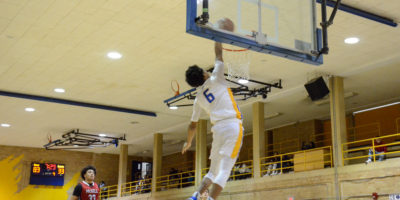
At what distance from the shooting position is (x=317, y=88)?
17859mm

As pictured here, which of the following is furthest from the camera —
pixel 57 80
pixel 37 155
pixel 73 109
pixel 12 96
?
pixel 37 155

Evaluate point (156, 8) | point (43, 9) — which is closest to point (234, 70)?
point (156, 8)

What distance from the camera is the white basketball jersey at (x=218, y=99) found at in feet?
17.8

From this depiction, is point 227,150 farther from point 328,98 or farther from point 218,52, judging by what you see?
point 328,98

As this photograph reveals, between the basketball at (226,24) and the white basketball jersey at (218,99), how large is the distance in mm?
1226

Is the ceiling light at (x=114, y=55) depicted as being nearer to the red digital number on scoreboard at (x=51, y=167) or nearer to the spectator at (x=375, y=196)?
the spectator at (x=375, y=196)

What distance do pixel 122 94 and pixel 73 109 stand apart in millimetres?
3568

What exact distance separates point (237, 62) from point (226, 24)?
861 centimetres

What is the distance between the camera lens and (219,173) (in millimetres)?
5215

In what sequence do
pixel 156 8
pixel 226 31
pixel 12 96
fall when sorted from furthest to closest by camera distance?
1. pixel 12 96
2. pixel 156 8
3. pixel 226 31

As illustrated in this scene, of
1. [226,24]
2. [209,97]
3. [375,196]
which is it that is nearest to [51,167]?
[375,196]

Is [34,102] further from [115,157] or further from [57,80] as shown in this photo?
[115,157]

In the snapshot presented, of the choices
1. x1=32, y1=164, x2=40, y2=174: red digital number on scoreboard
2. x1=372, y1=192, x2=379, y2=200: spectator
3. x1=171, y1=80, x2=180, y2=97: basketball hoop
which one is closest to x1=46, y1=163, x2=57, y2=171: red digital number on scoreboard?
x1=32, y1=164, x2=40, y2=174: red digital number on scoreboard

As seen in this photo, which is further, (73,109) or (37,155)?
(37,155)
